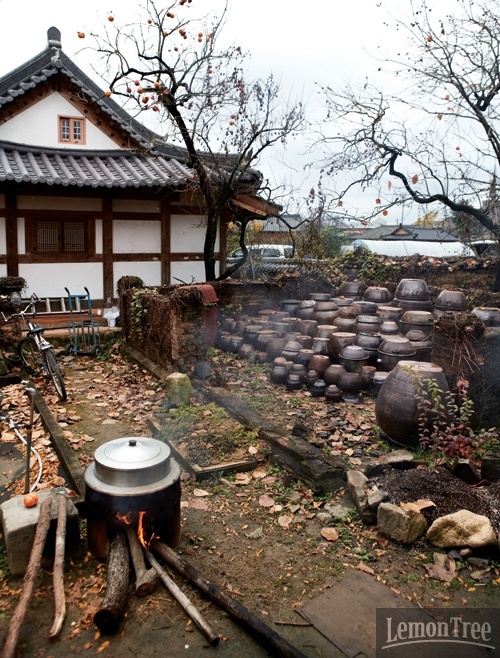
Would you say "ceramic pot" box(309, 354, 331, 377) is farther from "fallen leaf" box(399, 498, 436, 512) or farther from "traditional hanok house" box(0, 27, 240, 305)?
"traditional hanok house" box(0, 27, 240, 305)

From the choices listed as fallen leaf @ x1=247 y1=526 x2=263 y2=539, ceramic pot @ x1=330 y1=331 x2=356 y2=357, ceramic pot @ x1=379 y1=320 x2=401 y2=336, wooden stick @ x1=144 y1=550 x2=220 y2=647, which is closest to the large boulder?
fallen leaf @ x1=247 y1=526 x2=263 y2=539

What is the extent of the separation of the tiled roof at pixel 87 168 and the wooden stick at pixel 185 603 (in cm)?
892

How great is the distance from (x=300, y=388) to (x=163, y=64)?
7068 millimetres

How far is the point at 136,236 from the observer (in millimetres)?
12438

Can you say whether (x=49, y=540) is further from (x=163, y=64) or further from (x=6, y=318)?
(x=163, y=64)

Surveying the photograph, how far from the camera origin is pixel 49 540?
383 centimetres

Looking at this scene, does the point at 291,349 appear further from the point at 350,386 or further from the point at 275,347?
the point at 350,386

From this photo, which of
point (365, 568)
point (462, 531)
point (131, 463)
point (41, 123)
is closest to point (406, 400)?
point (462, 531)

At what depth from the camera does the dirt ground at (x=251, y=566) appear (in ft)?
10.5

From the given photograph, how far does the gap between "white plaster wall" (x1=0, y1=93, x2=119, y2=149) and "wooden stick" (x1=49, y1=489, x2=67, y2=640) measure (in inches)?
417

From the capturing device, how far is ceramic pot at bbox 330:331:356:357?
27.7 ft

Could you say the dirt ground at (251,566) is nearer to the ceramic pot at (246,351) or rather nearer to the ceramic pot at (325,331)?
the ceramic pot at (325,331)

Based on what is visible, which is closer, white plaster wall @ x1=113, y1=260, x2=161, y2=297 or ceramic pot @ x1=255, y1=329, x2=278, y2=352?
ceramic pot @ x1=255, y1=329, x2=278, y2=352

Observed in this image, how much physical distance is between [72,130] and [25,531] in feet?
36.4
